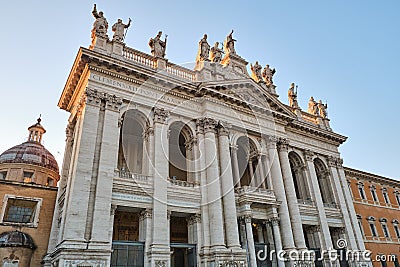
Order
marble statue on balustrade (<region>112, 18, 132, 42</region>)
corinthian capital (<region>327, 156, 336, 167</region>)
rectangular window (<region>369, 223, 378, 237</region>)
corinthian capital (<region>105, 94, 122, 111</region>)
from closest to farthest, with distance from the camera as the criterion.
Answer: corinthian capital (<region>105, 94, 122, 111</region>) → marble statue on balustrade (<region>112, 18, 132, 42</region>) → corinthian capital (<region>327, 156, 336, 167</region>) → rectangular window (<region>369, 223, 378, 237</region>)

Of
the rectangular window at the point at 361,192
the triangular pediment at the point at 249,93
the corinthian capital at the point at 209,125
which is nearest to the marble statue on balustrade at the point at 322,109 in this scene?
the triangular pediment at the point at 249,93

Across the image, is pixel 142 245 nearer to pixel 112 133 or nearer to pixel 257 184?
pixel 112 133

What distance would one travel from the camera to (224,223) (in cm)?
1950

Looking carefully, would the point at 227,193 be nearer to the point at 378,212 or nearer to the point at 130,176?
the point at 130,176

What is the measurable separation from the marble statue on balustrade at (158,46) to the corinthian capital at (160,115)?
4.70m

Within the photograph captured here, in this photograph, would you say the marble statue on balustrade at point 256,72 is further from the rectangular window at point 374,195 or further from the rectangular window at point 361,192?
the rectangular window at point 374,195

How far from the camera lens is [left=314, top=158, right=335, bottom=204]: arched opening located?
28.7 metres

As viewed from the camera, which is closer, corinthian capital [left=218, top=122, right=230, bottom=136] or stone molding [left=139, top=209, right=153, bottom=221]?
stone molding [left=139, top=209, right=153, bottom=221]

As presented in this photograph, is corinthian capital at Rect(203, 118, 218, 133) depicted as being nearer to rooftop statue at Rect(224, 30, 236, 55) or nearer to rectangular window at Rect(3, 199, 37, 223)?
rooftop statue at Rect(224, 30, 236, 55)

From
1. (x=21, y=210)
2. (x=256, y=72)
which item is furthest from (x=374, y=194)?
(x=21, y=210)

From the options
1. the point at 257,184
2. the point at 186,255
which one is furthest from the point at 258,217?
the point at 186,255

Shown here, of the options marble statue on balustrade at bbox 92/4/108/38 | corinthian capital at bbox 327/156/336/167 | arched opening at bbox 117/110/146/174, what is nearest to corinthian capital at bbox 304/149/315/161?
corinthian capital at bbox 327/156/336/167

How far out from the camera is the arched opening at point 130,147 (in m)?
22.2

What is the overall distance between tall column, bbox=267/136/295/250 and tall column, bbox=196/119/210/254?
603 cm
